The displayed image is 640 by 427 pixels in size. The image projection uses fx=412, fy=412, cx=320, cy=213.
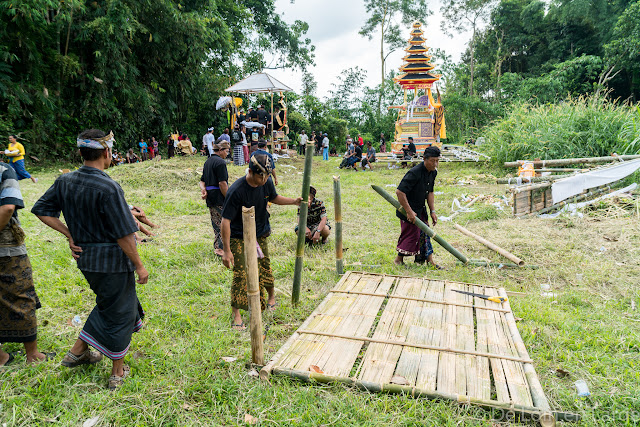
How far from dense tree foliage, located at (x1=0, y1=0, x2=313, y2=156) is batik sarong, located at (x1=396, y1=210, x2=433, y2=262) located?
14.0 meters

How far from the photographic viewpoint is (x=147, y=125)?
66.0 feet

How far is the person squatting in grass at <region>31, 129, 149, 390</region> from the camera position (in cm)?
262

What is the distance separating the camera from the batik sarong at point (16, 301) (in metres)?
2.93

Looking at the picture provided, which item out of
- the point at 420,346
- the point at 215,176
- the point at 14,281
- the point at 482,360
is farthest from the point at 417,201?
the point at 14,281

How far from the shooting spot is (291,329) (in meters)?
3.81

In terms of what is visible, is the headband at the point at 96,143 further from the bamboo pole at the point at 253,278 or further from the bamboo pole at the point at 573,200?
the bamboo pole at the point at 573,200

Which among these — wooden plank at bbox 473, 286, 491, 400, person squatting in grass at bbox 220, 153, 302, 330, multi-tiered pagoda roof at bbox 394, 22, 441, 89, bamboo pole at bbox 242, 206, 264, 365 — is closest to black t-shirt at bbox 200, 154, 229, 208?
person squatting in grass at bbox 220, 153, 302, 330

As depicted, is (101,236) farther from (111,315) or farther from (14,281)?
(14,281)

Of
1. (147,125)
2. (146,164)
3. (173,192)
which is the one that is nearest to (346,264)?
(173,192)

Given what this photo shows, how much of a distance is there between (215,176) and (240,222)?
1.96 meters

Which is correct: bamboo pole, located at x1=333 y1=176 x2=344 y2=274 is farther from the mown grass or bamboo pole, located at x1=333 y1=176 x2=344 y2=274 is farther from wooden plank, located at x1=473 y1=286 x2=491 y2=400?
wooden plank, located at x1=473 y1=286 x2=491 y2=400

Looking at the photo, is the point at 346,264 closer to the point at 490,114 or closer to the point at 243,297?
the point at 243,297

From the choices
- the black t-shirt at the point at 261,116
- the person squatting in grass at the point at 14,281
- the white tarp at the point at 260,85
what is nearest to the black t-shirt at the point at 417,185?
the person squatting in grass at the point at 14,281

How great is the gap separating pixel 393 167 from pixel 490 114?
11.6 metres
